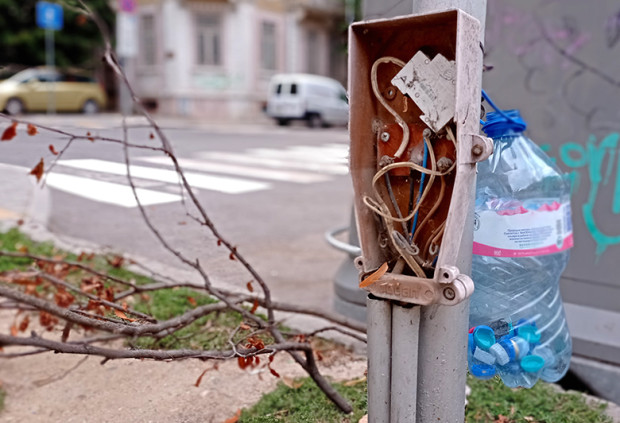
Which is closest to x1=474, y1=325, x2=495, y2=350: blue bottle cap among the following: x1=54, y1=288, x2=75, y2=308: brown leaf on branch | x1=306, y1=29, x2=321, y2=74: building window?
x1=54, y1=288, x2=75, y2=308: brown leaf on branch

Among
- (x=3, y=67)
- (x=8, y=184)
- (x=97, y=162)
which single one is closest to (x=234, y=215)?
(x=8, y=184)

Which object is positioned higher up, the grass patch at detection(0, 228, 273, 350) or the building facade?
the building facade

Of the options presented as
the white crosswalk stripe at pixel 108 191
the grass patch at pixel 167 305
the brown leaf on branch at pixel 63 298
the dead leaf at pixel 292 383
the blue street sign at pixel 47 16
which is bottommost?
the dead leaf at pixel 292 383

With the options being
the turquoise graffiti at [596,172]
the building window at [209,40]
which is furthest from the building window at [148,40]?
the turquoise graffiti at [596,172]

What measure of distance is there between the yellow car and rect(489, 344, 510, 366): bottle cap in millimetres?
18018

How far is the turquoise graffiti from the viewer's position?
3010mm

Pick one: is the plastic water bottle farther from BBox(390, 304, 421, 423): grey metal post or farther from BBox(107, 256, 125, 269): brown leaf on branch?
BBox(107, 256, 125, 269): brown leaf on branch

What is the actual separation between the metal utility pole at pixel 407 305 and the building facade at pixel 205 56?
21.7m

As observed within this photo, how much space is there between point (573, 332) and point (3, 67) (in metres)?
2.80

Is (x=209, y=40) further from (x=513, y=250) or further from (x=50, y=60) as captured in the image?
(x=513, y=250)

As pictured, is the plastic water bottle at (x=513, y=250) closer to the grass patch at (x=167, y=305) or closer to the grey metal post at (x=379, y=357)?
the grey metal post at (x=379, y=357)

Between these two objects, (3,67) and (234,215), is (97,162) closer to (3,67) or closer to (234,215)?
(3,67)

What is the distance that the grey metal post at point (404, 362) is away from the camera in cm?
161

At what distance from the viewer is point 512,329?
208 cm
